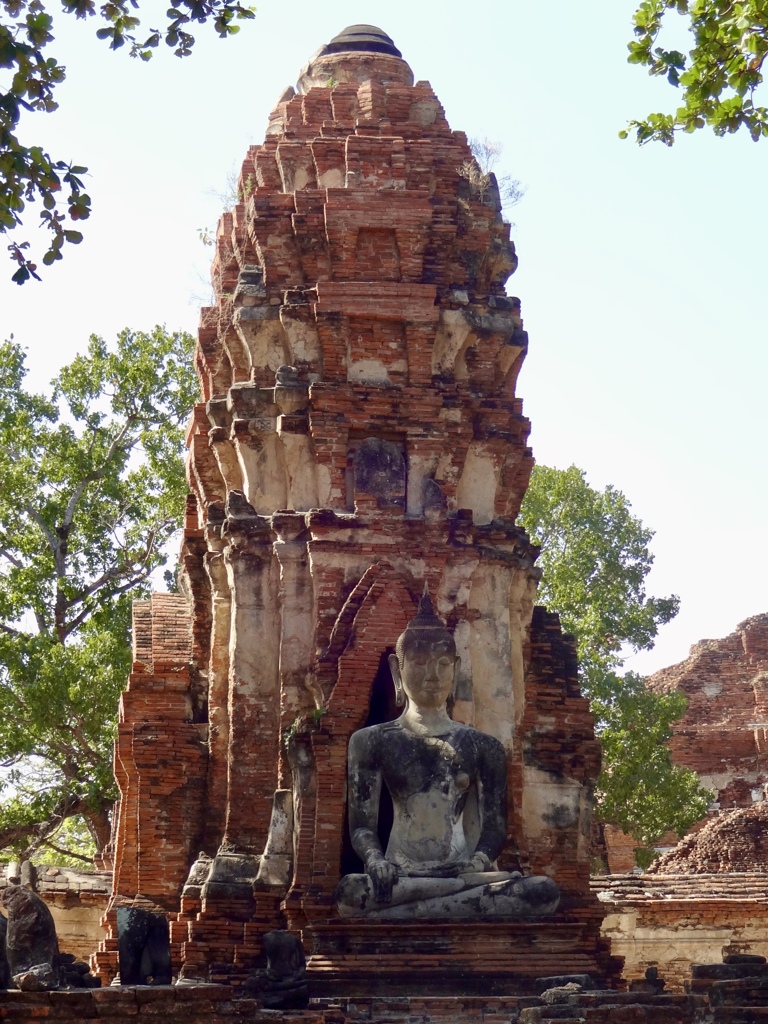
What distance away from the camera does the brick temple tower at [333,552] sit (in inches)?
508

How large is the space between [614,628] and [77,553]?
30.0 ft

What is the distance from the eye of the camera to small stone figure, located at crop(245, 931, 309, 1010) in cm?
1007

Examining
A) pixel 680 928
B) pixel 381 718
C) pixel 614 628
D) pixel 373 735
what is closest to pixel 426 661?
pixel 373 735

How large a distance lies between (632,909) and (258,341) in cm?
794

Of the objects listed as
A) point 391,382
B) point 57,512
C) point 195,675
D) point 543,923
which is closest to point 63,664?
point 57,512

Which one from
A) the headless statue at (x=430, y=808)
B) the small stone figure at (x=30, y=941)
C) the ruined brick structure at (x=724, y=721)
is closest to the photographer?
the small stone figure at (x=30, y=941)

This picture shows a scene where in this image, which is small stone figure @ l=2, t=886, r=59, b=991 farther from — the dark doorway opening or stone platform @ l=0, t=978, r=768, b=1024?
the dark doorway opening

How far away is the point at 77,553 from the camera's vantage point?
24.8 m

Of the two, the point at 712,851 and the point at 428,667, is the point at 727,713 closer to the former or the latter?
the point at 712,851

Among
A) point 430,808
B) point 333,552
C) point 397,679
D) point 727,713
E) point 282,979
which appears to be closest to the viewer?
point 282,979

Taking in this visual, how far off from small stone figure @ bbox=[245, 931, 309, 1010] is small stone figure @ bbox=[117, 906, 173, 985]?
637 millimetres

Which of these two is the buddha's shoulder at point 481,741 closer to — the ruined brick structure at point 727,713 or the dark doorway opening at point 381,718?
the dark doorway opening at point 381,718

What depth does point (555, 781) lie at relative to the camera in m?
14.0

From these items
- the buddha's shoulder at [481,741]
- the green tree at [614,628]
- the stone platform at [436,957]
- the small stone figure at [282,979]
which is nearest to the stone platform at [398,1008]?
the small stone figure at [282,979]
